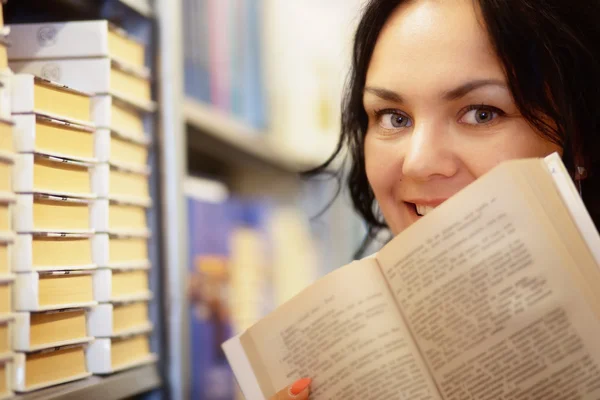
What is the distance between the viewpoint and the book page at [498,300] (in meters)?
0.65

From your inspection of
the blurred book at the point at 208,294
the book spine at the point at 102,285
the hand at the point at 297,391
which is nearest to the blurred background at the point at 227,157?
the blurred book at the point at 208,294

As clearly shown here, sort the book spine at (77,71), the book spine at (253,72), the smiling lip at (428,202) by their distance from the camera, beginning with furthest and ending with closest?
the book spine at (253,72) < the smiling lip at (428,202) < the book spine at (77,71)

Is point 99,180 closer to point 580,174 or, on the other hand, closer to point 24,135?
point 24,135

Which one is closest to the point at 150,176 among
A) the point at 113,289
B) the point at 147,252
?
the point at 147,252

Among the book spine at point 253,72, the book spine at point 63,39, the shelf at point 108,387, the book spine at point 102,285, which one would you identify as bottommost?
the shelf at point 108,387

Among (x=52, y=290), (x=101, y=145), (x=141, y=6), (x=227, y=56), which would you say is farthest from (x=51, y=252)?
(x=227, y=56)

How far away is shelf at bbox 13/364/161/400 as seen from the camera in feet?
2.40

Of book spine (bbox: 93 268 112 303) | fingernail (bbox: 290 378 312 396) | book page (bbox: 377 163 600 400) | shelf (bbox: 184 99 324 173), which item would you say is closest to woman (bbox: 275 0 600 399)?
book page (bbox: 377 163 600 400)

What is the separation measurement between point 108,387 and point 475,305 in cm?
45

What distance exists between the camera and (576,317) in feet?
2.14

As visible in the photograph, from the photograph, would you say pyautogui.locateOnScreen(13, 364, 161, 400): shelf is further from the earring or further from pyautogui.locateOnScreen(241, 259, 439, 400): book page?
the earring

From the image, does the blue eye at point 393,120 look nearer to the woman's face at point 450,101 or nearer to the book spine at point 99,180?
the woman's face at point 450,101

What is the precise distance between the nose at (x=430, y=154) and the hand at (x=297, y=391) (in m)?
0.29

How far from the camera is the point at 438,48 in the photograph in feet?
2.82
